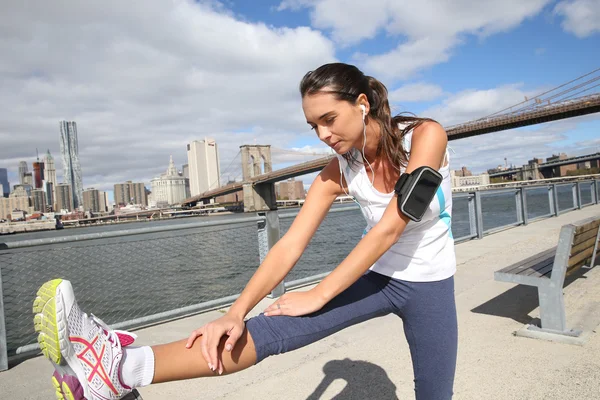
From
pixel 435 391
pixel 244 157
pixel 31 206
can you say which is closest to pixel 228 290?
pixel 435 391

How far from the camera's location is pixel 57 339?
Answer: 32.6 inches

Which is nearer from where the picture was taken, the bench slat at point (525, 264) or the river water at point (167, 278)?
the bench slat at point (525, 264)

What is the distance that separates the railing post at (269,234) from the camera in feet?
12.9

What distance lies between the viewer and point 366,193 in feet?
4.19

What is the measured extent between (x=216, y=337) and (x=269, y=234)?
10.0 feet

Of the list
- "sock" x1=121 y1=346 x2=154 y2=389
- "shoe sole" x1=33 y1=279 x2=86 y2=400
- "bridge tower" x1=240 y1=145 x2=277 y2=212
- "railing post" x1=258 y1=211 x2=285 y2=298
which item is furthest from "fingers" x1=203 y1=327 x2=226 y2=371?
"bridge tower" x1=240 y1=145 x2=277 y2=212

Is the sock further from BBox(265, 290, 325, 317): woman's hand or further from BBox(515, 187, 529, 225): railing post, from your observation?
BBox(515, 187, 529, 225): railing post

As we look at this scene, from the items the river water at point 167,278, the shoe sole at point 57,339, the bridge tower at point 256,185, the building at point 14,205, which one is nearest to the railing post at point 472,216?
the river water at point 167,278

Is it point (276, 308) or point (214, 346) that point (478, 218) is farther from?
point (214, 346)

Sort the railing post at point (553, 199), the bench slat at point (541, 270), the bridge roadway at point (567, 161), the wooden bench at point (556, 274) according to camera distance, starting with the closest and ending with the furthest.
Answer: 1. the wooden bench at point (556, 274)
2. the bench slat at point (541, 270)
3. the railing post at point (553, 199)
4. the bridge roadway at point (567, 161)

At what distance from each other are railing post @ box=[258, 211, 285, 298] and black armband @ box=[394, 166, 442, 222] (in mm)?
2879

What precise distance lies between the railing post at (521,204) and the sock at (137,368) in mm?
8097

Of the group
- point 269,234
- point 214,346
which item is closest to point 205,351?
point 214,346

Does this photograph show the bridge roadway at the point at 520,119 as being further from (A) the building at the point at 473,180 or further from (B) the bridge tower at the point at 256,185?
A: (A) the building at the point at 473,180
